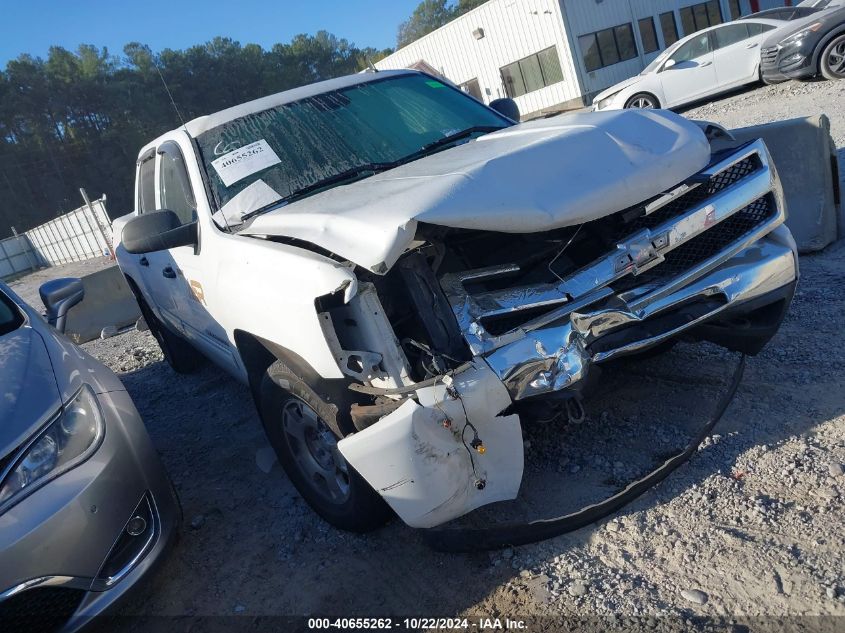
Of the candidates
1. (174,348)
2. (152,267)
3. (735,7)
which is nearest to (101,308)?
(174,348)

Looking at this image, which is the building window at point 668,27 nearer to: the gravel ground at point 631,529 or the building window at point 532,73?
the building window at point 532,73

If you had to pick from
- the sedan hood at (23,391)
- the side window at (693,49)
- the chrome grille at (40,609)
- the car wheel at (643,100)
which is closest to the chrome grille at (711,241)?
the sedan hood at (23,391)

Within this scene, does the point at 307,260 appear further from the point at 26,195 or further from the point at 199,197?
the point at 26,195

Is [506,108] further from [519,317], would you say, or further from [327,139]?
[519,317]

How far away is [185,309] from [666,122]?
3.00 meters

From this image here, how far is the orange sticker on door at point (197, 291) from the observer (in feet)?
12.0

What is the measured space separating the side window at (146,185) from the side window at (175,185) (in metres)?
0.30

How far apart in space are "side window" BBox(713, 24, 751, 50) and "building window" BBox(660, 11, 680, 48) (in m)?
12.9

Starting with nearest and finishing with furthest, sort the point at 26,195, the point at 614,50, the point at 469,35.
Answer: the point at 614,50
the point at 469,35
the point at 26,195

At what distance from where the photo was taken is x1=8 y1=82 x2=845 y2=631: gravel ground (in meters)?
2.20

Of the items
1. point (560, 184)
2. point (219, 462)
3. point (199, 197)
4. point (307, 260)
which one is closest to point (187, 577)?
point (219, 462)

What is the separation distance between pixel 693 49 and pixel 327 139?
11488mm

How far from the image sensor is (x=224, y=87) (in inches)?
1501

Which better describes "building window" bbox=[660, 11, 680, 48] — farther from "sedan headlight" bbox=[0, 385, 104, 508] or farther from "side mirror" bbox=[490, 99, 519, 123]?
"sedan headlight" bbox=[0, 385, 104, 508]
